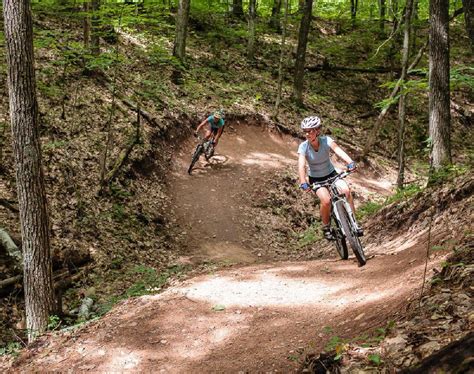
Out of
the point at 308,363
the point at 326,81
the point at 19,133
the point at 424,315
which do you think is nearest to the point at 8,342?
the point at 19,133

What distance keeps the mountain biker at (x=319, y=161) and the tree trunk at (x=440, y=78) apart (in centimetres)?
262

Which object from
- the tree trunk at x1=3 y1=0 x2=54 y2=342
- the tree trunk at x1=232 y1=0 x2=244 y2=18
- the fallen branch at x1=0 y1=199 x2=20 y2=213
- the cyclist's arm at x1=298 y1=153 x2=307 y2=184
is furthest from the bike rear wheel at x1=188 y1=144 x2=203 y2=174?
the tree trunk at x1=232 y1=0 x2=244 y2=18

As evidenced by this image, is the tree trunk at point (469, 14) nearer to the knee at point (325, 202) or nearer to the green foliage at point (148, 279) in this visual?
the knee at point (325, 202)

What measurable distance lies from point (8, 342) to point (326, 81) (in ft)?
70.2

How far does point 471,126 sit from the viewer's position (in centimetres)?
2281

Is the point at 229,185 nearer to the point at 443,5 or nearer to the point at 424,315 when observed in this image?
the point at 443,5

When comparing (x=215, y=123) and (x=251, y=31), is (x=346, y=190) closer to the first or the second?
(x=215, y=123)

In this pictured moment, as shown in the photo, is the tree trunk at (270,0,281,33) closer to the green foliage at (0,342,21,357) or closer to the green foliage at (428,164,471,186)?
the green foliage at (428,164,471,186)

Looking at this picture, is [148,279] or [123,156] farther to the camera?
[123,156]

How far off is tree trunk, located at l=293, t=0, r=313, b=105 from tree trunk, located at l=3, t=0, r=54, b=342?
15681mm

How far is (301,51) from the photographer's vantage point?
2055 cm

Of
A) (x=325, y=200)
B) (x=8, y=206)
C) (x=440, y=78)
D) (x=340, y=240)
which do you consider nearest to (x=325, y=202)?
(x=325, y=200)

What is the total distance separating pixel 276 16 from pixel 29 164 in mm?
24351

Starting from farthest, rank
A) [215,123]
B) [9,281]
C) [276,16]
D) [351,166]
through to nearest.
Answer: [276,16], [215,123], [9,281], [351,166]
